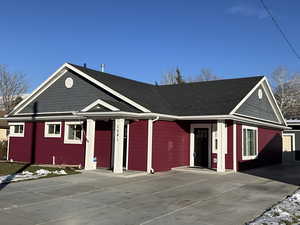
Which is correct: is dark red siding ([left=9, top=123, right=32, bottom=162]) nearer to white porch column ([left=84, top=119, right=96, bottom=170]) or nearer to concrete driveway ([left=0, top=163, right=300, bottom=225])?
white porch column ([left=84, top=119, right=96, bottom=170])

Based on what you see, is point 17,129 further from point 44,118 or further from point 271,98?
point 271,98

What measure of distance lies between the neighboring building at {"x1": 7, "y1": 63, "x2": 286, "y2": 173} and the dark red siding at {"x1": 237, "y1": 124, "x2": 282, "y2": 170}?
6cm

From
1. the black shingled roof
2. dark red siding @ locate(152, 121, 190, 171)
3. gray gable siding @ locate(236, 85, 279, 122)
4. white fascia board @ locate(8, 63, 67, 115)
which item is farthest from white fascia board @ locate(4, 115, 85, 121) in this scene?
gray gable siding @ locate(236, 85, 279, 122)

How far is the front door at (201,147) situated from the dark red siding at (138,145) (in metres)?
3.78

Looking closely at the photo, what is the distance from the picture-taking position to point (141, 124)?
1577 centimetres

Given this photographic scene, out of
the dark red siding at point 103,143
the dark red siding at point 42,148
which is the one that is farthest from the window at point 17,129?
the dark red siding at point 103,143

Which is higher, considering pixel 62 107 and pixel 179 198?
pixel 62 107

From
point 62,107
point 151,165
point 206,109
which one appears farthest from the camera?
point 62,107

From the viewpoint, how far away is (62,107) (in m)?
19.6

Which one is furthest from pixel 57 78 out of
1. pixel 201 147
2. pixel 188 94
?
pixel 201 147

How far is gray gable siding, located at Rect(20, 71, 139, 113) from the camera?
1819 cm

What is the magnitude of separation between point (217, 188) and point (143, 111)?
5420mm

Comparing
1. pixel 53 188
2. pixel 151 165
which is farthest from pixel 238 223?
pixel 151 165

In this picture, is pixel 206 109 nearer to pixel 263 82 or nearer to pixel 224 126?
pixel 224 126
